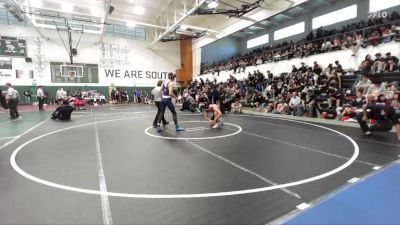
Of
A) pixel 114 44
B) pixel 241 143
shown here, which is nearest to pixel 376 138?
pixel 241 143

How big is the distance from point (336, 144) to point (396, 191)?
255 centimetres

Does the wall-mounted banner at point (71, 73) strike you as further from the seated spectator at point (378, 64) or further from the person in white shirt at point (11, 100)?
the seated spectator at point (378, 64)

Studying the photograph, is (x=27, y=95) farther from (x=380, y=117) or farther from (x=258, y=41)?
(x=380, y=117)

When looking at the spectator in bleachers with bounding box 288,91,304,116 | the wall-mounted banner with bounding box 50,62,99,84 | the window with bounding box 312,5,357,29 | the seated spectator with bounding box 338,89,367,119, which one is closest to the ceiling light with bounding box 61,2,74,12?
the wall-mounted banner with bounding box 50,62,99,84

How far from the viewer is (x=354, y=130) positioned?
6.72m

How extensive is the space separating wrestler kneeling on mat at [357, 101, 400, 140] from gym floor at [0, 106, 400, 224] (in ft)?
0.85

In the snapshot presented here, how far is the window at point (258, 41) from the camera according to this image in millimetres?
21781

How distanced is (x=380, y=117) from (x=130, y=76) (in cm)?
2183

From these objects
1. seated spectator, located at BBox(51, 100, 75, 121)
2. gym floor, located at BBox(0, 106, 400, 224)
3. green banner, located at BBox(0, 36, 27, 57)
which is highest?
green banner, located at BBox(0, 36, 27, 57)

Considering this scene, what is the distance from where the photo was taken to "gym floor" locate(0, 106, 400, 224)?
7.83 ft

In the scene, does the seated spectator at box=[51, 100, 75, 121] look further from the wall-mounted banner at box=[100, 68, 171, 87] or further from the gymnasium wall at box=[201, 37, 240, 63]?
the gymnasium wall at box=[201, 37, 240, 63]

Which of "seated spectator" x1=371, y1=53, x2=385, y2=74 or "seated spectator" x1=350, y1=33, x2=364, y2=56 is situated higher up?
"seated spectator" x1=350, y1=33, x2=364, y2=56

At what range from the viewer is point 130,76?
2412 centimetres

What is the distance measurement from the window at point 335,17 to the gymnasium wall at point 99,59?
563 inches
